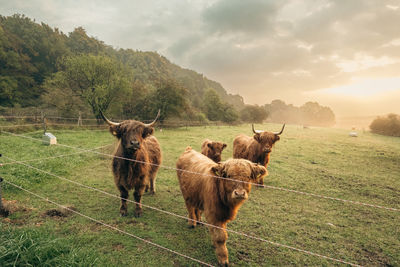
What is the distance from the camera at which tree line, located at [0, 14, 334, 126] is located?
80.9ft

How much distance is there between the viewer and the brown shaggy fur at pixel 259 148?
6.42 metres

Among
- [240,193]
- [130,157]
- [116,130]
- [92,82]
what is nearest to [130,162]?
[130,157]

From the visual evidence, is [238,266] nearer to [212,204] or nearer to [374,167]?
[212,204]

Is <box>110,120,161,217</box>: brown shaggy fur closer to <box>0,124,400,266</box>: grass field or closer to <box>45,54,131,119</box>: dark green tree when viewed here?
<box>0,124,400,266</box>: grass field

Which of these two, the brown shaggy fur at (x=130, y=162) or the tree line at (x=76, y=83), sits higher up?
the tree line at (x=76, y=83)

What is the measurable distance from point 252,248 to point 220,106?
5514 centimetres

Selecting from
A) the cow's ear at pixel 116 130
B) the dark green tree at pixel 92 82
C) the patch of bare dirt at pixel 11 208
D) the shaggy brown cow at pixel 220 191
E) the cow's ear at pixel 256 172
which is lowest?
the patch of bare dirt at pixel 11 208

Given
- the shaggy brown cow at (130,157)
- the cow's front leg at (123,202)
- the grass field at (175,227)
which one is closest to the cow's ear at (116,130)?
the shaggy brown cow at (130,157)

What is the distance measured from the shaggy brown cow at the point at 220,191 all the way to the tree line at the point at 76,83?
7772 millimetres

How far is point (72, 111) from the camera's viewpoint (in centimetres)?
2402

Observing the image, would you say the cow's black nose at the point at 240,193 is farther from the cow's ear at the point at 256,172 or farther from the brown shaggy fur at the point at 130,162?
the brown shaggy fur at the point at 130,162

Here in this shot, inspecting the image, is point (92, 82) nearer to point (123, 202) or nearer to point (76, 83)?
point (76, 83)

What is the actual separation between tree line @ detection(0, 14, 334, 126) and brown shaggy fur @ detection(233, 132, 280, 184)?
Result: 24.7ft

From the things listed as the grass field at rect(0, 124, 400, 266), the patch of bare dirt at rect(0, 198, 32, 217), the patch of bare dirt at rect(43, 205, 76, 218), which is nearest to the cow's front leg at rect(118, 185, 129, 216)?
the grass field at rect(0, 124, 400, 266)
